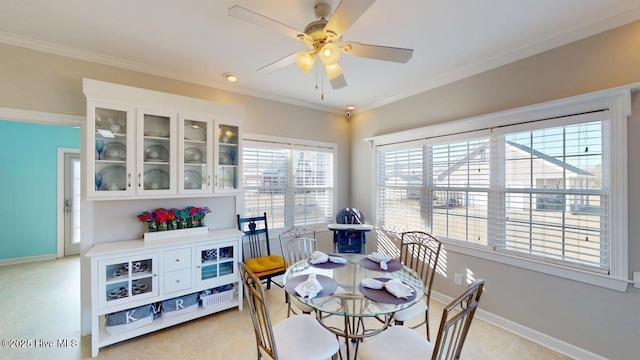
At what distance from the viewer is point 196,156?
2.88 metres

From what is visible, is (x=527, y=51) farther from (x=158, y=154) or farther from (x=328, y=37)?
(x=158, y=154)

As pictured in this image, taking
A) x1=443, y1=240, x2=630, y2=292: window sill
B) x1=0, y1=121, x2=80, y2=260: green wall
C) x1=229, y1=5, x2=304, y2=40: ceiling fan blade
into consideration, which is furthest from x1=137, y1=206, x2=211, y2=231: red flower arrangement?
x1=0, y1=121, x2=80, y2=260: green wall

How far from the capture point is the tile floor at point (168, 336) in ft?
7.15

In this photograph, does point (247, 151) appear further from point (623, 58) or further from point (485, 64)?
point (623, 58)

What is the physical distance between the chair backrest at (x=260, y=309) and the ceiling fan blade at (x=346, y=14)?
1.52 meters

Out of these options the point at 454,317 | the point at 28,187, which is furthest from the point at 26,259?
the point at 454,317

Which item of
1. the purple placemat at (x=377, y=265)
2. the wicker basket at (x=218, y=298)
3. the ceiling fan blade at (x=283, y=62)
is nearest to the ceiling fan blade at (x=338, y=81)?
the ceiling fan blade at (x=283, y=62)

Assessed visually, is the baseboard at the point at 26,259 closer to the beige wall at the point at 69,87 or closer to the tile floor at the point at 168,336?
the tile floor at the point at 168,336

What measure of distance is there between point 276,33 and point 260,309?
6.92 ft

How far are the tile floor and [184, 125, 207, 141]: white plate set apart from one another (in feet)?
6.54

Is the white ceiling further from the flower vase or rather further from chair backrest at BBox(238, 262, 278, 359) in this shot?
chair backrest at BBox(238, 262, 278, 359)

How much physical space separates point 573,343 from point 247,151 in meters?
3.84

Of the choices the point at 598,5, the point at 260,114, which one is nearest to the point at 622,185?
the point at 598,5

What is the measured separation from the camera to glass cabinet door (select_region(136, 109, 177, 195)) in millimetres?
2584
